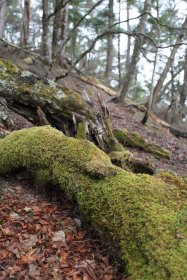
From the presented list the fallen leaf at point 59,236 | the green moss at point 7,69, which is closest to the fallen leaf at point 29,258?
the fallen leaf at point 59,236

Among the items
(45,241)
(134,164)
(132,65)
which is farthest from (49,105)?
(132,65)

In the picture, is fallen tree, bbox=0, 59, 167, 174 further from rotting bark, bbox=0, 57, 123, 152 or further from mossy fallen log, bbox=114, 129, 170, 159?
mossy fallen log, bbox=114, 129, 170, 159

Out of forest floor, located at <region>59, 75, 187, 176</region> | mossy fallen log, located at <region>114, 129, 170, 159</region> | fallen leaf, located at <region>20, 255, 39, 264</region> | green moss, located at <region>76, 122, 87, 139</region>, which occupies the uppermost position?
green moss, located at <region>76, 122, 87, 139</region>

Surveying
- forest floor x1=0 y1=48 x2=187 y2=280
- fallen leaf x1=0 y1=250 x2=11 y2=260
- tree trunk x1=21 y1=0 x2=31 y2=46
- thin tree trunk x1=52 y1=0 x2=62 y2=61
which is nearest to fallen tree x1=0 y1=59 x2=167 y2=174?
forest floor x1=0 y1=48 x2=187 y2=280

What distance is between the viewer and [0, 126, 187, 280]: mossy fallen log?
9.18ft

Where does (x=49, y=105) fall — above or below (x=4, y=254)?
above

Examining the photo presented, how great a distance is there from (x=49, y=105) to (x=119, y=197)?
3.19m

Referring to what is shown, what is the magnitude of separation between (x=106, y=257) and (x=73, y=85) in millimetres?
13236

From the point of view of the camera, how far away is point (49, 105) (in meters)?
6.02

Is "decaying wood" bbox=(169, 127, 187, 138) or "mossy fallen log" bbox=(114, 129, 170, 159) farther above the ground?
"mossy fallen log" bbox=(114, 129, 170, 159)

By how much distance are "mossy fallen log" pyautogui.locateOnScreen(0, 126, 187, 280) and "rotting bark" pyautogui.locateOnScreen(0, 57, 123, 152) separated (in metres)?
1.50

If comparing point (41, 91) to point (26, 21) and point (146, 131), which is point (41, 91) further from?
point (26, 21)

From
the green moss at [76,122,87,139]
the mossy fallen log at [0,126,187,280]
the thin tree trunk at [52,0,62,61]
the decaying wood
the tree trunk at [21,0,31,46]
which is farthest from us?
the tree trunk at [21,0,31,46]

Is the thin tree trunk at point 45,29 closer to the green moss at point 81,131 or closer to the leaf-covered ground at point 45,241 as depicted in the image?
the green moss at point 81,131
